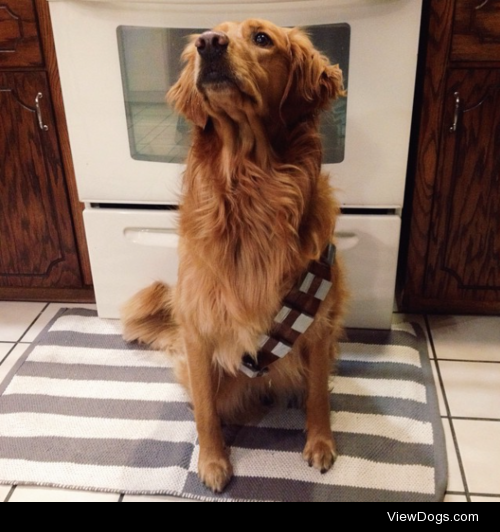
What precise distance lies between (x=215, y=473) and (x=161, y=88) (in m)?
1.00

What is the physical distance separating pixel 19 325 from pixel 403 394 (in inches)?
48.9

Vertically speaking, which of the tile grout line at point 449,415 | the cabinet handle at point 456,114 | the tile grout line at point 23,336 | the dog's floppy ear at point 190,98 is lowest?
the tile grout line at point 449,415

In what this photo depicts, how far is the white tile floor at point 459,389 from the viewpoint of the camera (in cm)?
127

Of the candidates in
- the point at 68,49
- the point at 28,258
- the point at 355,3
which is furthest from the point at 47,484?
the point at 355,3

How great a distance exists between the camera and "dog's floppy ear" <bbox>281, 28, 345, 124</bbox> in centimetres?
110

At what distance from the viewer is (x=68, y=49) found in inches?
58.9

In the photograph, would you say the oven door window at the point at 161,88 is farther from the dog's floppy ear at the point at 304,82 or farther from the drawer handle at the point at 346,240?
the dog's floppy ear at the point at 304,82

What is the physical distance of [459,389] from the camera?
156 centimetres

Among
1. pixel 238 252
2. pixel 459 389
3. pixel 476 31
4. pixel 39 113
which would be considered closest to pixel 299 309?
pixel 238 252

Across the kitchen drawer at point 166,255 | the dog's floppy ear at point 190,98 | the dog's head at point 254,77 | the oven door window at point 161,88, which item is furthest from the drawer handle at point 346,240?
the dog's floppy ear at point 190,98

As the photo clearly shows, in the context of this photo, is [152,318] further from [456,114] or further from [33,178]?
[456,114]

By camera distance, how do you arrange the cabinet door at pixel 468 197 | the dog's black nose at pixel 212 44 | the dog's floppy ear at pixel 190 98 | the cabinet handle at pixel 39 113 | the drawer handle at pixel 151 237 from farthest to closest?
1. the drawer handle at pixel 151 237
2. the cabinet handle at pixel 39 113
3. the cabinet door at pixel 468 197
4. the dog's floppy ear at pixel 190 98
5. the dog's black nose at pixel 212 44

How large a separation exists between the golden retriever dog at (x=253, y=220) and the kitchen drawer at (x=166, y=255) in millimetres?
346
